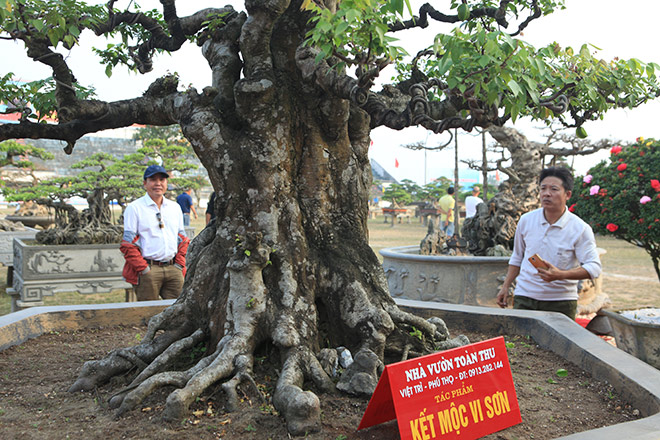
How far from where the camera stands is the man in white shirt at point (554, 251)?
11.5 ft

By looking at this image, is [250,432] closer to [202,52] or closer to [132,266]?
[202,52]

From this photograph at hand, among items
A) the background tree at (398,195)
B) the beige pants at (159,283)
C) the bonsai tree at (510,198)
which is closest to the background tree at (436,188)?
the background tree at (398,195)

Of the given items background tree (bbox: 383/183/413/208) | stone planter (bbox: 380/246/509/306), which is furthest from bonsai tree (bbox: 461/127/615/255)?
background tree (bbox: 383/183/413/208)

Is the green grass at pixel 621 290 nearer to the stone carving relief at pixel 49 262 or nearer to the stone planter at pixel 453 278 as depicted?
the stone carving relief at pixel 49 262

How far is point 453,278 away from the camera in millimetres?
7062

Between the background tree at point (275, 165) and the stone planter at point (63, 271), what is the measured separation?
479 cm

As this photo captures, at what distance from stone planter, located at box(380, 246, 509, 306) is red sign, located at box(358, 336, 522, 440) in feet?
15.1

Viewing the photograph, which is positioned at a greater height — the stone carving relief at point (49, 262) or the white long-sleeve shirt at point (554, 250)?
the white long-sleeve shirt at point (554, 250)

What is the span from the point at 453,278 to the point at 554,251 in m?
3.47

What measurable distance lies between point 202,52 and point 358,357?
90.3 inches

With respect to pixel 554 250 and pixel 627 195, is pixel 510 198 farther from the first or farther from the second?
pixel 554 250

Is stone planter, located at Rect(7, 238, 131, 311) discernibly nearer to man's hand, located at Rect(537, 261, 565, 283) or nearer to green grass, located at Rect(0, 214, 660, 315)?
green grass, located at Rect(0, 214, 660, 315)

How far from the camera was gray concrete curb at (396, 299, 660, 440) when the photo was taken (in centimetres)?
206

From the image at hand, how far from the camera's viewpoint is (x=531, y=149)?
9117 millimetres
